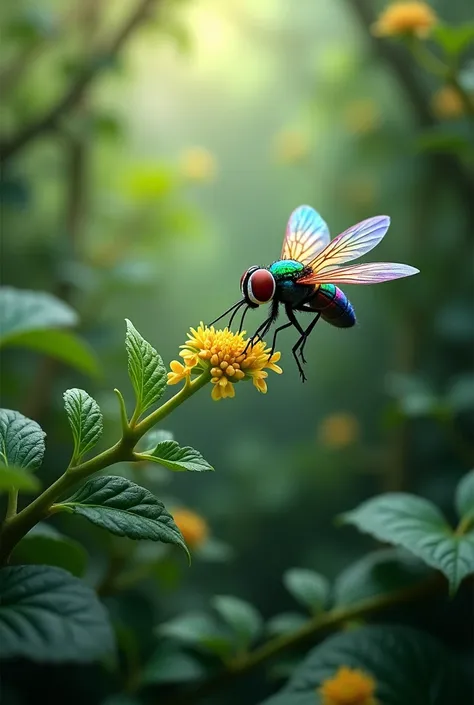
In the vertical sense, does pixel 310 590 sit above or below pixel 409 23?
below

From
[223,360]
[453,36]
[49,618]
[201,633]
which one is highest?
[453,36]

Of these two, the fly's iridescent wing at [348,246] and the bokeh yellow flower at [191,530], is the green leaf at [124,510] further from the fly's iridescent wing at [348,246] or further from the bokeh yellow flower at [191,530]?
the bokeh yellow flower at [191,530]

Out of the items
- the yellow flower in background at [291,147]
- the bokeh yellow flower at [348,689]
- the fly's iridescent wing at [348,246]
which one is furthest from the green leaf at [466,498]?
the yellow flower in background at [291,147]

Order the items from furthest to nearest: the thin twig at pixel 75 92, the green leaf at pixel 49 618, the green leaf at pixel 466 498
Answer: the thin twig at pixel 75 92 → the green leaf at pixel 466 498 → the green leaf at pixel 49 618

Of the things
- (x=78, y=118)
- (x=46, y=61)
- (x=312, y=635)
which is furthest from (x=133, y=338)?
(x=46, y=61)

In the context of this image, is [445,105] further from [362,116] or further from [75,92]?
[75,92]

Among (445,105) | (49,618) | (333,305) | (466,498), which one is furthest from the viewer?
(445,105)

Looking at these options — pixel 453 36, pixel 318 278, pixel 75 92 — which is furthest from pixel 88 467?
pixel 75 92
